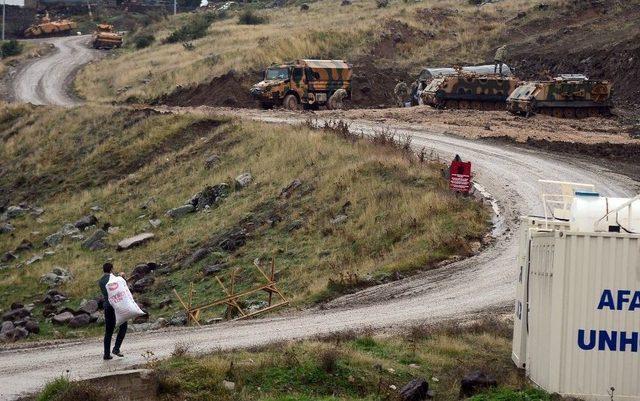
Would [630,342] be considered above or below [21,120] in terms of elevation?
above

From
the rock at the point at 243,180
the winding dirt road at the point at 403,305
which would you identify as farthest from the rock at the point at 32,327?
the rock at the point at 243,180

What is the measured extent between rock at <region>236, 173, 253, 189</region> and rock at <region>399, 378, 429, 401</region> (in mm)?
21274

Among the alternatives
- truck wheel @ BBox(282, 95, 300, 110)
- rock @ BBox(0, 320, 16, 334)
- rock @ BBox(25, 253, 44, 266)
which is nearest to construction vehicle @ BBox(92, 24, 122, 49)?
truck wheel @ BBox(282, 95, 300, 110)

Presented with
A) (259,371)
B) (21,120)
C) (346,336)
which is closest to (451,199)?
(346,336)

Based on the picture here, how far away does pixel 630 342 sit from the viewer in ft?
45.0

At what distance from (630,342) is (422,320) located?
6521 millimetres

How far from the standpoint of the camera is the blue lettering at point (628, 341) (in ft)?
45.0

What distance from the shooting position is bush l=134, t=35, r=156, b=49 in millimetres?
90625

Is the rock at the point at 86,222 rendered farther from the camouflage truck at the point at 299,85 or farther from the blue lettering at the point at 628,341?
the blue lettering at the point at 628,341

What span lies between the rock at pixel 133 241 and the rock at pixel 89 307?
643 centimetres

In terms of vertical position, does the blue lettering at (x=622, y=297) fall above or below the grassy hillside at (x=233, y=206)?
above

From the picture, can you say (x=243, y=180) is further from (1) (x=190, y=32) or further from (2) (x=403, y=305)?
(1) (x=190, y=32)

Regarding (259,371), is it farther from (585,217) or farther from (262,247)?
(262,247)

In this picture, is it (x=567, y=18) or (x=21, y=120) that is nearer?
(x=21, y=120)
